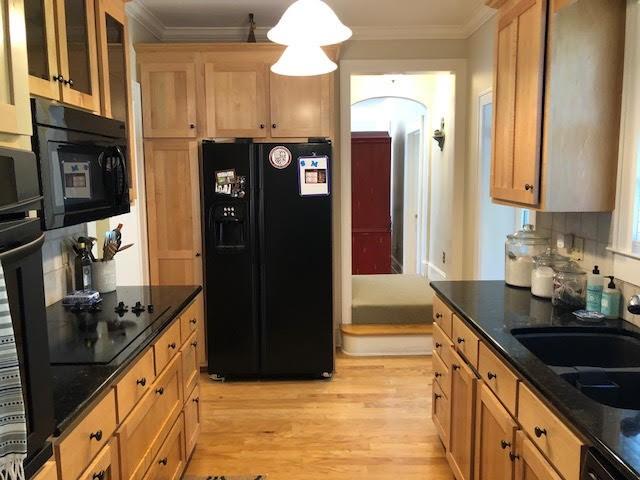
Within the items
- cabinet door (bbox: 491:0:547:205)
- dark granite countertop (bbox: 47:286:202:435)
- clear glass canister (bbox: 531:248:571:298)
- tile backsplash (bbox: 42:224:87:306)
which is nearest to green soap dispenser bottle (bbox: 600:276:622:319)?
clear glass canister (bbox: 531:248:571:298)

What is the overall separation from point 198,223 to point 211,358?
0.98m

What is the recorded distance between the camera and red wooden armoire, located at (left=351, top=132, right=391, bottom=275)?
6879 millimetres

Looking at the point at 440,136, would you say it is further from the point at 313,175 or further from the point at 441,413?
the point at 441,413

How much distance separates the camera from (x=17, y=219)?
1.00 metres

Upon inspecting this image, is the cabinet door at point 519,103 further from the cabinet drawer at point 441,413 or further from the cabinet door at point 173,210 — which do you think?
the cabinet door at point 173,210

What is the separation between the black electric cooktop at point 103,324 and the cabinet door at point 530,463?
1318mm

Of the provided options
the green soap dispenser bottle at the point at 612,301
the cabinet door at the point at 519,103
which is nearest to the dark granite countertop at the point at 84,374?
the cabinet door at the point at 519,103

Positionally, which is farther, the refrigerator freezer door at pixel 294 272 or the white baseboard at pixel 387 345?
the white baseboard at pixel 387 345

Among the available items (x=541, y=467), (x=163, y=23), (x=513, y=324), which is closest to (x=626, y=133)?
(x=513, y=324)

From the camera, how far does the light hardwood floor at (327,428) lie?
2.71m

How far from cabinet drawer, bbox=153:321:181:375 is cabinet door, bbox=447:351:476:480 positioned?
1.27 m

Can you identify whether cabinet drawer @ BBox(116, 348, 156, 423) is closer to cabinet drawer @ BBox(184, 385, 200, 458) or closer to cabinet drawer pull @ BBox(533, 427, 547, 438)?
cabinet drawer @ BBox(184, 385, 200, 458)

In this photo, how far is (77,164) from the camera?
1845 mm

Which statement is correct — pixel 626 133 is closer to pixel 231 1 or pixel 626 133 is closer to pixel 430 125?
pixel 231 1
